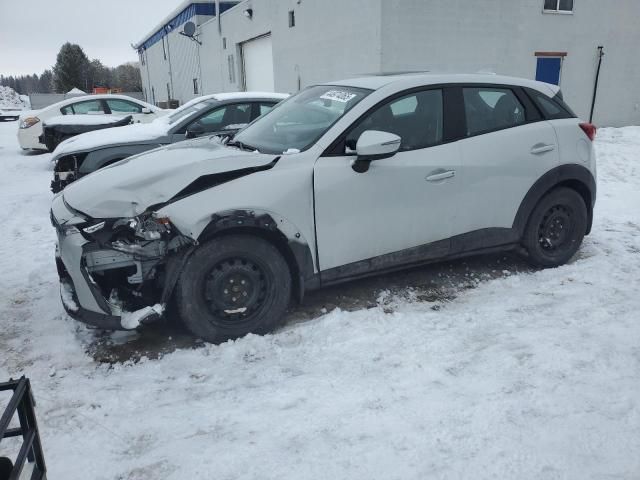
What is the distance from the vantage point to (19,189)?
8758mm

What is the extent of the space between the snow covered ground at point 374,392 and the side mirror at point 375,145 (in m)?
1.18

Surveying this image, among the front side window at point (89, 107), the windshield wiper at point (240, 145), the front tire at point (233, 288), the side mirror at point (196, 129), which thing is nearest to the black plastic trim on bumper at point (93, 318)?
the front tire at point (233, 288)

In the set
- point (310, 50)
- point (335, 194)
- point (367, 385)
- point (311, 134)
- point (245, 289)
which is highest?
point (310, 50)

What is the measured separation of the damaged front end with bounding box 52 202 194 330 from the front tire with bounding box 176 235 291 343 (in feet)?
0.40

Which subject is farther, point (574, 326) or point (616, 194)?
point (616, 194)

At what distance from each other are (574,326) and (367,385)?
1653 millimetres

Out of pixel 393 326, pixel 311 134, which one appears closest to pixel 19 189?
pixel 311 134

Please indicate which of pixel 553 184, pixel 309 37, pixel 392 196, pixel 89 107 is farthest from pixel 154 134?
pixel 309 37

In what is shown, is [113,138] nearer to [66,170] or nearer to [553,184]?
[66,170]

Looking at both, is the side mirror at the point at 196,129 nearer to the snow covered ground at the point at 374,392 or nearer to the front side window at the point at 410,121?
the snow covered ground at the point at 374,392

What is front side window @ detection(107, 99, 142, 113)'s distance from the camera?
40.1ft

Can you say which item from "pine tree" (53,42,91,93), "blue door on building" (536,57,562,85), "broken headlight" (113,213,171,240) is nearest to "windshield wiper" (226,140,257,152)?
"broken headlight" (113,213,171,240)

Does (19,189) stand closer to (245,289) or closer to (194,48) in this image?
(245,289)

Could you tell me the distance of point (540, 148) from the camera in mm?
4414
